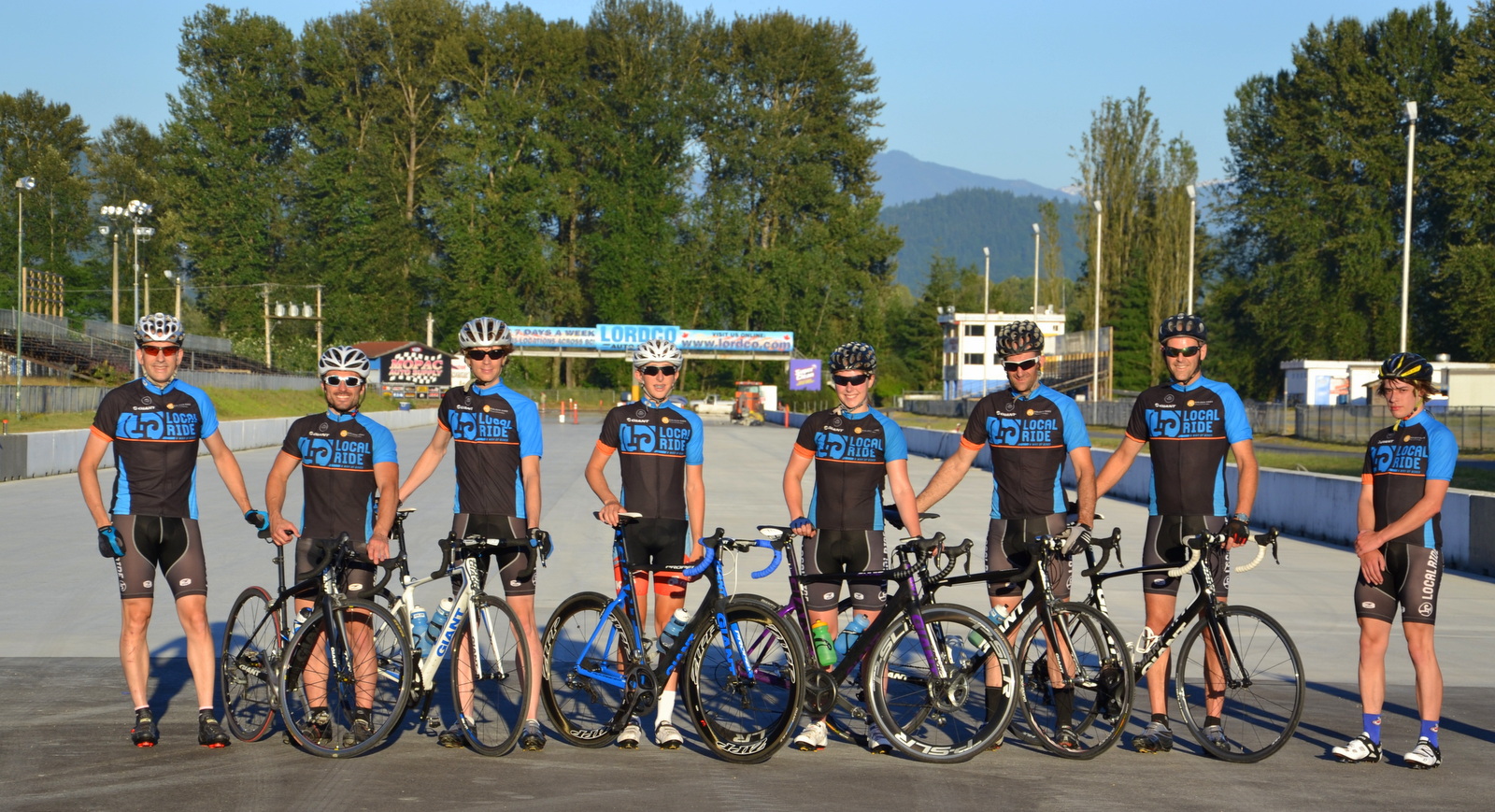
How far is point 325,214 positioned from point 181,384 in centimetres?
9831

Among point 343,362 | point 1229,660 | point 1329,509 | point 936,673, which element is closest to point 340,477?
point 343,362

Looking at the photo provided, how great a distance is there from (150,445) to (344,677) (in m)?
1.49

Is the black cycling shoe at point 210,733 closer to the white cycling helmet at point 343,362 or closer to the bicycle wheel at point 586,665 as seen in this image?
the bicycle wheel at point 586,665

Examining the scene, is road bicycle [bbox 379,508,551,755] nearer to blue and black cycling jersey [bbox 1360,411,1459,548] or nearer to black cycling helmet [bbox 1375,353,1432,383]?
blue and black cycling jersey [bbox 1360,411,1459,548]

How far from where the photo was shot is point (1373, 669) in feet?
22.5

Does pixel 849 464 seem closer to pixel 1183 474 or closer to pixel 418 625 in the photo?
pixel 1183 474

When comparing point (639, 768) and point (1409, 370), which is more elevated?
point (1409, 370)

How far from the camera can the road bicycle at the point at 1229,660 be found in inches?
269

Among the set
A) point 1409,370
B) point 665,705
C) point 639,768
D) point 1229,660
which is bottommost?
point 639,768

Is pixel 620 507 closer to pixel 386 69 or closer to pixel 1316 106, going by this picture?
pixel 1316 106

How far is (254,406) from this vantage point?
58156mm

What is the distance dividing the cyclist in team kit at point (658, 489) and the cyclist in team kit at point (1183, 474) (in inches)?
83.6

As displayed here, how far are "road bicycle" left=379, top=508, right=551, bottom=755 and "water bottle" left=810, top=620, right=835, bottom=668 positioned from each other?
1.40 m

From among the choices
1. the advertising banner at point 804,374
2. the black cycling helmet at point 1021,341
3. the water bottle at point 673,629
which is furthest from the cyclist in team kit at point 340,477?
the advertising banner at point 804,374
